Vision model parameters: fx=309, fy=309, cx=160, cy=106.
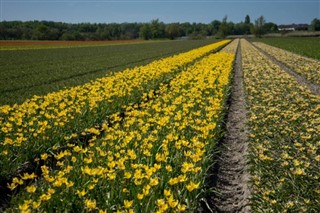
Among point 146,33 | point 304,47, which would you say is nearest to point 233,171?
point 304,47

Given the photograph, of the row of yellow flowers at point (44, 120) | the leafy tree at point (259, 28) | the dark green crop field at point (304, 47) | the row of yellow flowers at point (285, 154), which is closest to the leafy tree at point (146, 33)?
the leafy tree at point (259, 28)

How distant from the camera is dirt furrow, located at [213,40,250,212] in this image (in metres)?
5.13

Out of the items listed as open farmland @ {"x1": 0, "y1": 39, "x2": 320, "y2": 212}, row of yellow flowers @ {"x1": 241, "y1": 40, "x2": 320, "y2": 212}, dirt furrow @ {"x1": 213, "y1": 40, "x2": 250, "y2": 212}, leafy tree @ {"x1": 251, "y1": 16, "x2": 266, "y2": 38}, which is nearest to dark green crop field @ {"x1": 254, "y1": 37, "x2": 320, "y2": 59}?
row of yellow flowers @ {"x1": 241, "y1": 40, "x2": 320, "y2": 212}

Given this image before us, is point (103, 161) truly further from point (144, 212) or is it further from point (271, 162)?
point (271, 162)

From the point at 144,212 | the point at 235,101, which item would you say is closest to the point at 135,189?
the point at 144,212

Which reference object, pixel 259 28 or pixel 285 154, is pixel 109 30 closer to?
pixel 259 28

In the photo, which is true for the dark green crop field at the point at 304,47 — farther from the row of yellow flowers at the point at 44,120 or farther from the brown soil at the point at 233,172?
the row of yellow flowers at the point at 44,120

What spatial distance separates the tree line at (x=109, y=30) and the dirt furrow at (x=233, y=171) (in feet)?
318

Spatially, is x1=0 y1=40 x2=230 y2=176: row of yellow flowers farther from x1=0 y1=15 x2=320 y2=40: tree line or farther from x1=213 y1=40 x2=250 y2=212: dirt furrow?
x1=0 y1=15 x2=320 y2=40: tree line

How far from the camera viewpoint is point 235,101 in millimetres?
12312

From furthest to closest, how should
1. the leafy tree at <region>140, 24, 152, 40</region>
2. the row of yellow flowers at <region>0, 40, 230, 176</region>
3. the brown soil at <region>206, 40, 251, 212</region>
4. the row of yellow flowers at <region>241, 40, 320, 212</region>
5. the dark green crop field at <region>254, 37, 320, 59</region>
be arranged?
1. the leafy tree at <region>140, 24, 152, 40</region>
2. the dark green crop field at <region>254, 37, 320, 59</region>
3. the row of yellow flowers at <region>0, 40, 230, 176</region>
4. the brown soil at <region>206, 40, 251, 212</region>
5. the row of yellow flowers at <region>241, 40, 320, 212</region>

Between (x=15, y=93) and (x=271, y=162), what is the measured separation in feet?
38.6

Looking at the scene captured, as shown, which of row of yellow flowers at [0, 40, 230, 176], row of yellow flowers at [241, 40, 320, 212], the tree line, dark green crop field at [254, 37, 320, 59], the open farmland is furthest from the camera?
the tree line

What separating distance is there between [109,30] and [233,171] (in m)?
157
